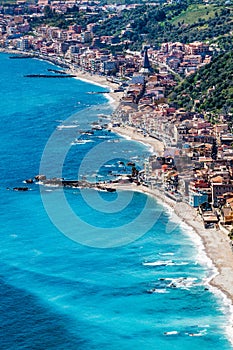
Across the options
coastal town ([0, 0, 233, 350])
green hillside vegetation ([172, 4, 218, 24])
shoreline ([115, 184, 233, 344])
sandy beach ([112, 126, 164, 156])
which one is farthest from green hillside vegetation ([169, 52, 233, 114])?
green hillside vegetation ([172, 4, 218, 24])

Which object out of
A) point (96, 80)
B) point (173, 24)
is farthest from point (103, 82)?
point (173, 24)

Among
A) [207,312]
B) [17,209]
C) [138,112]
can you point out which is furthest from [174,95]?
[207,312]

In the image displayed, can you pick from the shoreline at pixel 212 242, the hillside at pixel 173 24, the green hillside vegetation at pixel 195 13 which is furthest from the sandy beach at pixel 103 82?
the shoreline at pixel 212 242

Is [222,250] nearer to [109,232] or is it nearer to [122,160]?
[109,232]

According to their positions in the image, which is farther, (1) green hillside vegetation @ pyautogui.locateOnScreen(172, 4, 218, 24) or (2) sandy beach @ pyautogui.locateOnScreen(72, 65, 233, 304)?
(1) green hillside vegetation @ pyautogui.locateOnScreen(172, 4, 218, 24)

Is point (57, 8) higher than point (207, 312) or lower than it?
higher

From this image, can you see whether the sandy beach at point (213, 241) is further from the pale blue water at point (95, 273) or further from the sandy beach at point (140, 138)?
the sandy beach at point (140, 138)

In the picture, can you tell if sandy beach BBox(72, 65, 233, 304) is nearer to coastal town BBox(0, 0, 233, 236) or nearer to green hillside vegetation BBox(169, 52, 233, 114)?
coastal town BBox(0, 0, 233, 236)
